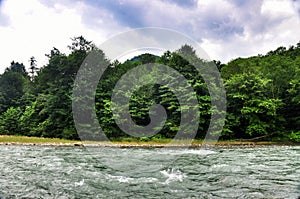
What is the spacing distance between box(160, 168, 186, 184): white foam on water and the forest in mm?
16923

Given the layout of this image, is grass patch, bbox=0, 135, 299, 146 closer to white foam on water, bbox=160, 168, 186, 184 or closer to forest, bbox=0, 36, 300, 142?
forest, bbox=0, 36, 300, 142

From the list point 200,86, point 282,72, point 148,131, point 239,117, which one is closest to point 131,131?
point 148,131

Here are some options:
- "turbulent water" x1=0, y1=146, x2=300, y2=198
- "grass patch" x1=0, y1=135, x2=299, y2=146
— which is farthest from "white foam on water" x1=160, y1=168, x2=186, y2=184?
"grass patch" x1=0, y1=135, x2=299, y2=146

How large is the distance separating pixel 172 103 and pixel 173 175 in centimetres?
1904

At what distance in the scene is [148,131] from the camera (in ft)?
92.8

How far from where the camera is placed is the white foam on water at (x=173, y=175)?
8.31 metres

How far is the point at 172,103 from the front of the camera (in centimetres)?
2783

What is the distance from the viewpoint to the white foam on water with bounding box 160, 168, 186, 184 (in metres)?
8.31

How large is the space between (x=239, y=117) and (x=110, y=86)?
1470cm

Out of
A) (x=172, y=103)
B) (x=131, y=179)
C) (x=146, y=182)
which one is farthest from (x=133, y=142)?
(x=146, y=182)

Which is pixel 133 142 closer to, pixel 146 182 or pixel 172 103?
pixel 172 103

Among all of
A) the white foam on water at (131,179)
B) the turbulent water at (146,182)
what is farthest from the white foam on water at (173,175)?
the white foam on water at (131,179)

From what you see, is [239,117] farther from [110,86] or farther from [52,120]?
[52,120]

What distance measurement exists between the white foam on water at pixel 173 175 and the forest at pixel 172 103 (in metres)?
16.9
